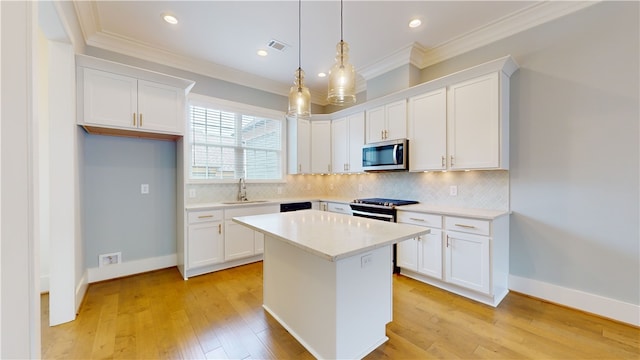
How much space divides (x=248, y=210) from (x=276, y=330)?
6.16ft

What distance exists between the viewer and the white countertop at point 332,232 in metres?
1.41

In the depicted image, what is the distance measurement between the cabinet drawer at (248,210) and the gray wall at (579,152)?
123 inches

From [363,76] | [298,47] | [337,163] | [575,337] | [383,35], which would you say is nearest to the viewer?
[575,337]

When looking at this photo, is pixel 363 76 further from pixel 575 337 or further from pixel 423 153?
pixel 575 337

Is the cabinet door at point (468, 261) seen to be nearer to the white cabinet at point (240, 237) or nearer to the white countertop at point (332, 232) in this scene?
the white countertop at point (332, 232)

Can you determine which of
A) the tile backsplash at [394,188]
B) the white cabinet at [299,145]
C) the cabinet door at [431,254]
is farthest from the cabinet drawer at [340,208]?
the cabinet door at [431,254]

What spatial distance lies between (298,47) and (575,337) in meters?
4.02

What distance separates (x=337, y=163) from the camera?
4.50 metres

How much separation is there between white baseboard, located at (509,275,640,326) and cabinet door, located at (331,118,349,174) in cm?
273

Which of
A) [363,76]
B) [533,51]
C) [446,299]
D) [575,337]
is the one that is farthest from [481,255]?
[363,76]

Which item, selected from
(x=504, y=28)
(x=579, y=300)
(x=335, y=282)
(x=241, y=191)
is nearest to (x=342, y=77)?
(x=335, y=282)

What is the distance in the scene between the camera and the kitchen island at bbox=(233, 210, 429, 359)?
1620 mm

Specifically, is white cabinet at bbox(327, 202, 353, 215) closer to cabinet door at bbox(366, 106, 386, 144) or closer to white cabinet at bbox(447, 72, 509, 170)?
cabinet door at bbox(366, 106, 386, 144)

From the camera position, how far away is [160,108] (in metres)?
3.05
